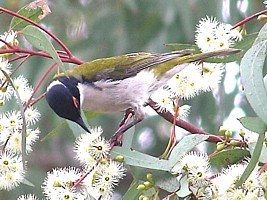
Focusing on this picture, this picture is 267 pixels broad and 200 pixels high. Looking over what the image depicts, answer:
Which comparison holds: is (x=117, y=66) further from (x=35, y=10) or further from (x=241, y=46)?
(x=241, y=46)

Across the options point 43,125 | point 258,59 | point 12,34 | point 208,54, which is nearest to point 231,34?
point 208,54

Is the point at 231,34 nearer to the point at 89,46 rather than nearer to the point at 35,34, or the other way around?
the point at 35,34

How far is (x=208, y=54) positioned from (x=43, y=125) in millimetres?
2905

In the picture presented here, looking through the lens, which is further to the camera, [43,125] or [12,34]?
[43,125]

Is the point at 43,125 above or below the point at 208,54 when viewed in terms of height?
below

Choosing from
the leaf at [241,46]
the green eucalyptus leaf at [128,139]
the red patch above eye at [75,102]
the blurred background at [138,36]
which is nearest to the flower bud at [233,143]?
the green eucalyptus leaf at [128,139]

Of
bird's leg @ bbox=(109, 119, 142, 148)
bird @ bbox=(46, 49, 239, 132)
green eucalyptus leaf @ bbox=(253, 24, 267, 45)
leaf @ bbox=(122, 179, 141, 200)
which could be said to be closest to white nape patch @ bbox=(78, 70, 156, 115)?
bird @ bbox=(46, 49, 239, 132)

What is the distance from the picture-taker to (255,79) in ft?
6.81

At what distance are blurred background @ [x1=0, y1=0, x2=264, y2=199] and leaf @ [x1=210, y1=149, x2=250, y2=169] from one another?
1.83m

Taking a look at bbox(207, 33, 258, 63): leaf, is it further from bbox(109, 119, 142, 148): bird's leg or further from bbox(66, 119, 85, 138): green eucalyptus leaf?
bbox(66, 119, 85, 138): green eucalyptus leaf

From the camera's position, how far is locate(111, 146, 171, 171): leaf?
219 cm

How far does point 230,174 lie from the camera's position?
2094 millimetres

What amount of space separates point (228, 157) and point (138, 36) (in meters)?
2.67

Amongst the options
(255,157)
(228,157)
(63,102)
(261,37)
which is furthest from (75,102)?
(255,157)
